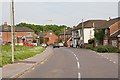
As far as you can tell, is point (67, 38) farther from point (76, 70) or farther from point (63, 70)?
point (63, 70)

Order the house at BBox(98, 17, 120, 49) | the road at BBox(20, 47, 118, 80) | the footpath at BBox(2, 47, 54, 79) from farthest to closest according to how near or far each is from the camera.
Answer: the house at BBox(98, 17, 120, 49), the footpath at BBox(2, 47, 54, 79), the road at BBox(20, 47, 118, 80)

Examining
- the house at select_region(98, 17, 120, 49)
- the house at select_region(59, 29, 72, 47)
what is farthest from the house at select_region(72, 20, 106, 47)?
the house at select_region(98, 17, 120, 49)

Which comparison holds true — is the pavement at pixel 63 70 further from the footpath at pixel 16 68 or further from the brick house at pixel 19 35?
the brick house at pixel 19 35

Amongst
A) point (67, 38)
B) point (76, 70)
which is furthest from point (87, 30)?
point (76, 70)

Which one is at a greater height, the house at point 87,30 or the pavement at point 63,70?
Answer: the house at point 87,30

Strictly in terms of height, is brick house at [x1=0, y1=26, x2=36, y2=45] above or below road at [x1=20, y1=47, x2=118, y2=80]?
above

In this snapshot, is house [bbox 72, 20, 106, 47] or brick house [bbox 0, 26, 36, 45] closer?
house [bbox 72, 20, 106, 47]

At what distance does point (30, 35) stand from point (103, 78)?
367ft

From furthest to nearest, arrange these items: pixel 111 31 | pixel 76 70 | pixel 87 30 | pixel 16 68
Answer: pixel 87 30, pixel 111 31, pixel 16 68, pixel 76 70

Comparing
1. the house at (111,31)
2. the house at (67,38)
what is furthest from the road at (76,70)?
the house at (67,38)

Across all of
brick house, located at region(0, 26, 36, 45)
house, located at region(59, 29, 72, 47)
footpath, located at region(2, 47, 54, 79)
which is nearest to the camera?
footpath, located at region(2, 47, 54, 79)

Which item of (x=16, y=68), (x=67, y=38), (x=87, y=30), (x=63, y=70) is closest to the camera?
(x=63, y=70)

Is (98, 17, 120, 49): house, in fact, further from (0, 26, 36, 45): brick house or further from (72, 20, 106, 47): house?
(0, 26, 36, 45): brick house

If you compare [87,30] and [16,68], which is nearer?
[16,68]
